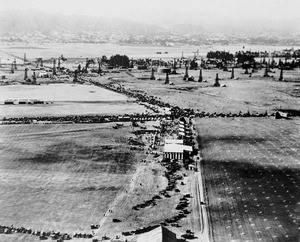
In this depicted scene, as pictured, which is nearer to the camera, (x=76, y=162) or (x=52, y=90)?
(x=76, y=162)

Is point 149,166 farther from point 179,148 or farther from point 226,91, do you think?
point 226,91

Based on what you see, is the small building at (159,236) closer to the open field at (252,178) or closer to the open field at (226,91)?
the open field at (252,178)

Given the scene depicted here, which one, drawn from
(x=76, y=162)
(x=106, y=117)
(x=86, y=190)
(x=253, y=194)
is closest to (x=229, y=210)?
(x=253, y=194)

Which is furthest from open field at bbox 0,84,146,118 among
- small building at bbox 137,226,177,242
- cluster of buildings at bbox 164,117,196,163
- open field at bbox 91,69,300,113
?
small building at bbox 137,226,177,242

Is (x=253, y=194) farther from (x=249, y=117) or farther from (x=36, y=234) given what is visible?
(x=249, y=117)

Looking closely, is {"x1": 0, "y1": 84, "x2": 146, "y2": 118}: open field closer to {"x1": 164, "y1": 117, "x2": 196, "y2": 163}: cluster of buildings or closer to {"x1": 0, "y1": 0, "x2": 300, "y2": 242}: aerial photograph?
{"x1": 0, "y1": 0, "x2": 300, "y2": 242}: aerial photograph

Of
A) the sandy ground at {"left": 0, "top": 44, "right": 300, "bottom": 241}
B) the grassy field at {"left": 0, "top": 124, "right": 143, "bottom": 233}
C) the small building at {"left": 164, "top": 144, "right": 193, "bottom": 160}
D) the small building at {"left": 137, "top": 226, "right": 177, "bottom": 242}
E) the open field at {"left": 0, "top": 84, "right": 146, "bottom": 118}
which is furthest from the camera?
the open field at {"left": 0, "top": 84, "right": 146, "bottom": 118}

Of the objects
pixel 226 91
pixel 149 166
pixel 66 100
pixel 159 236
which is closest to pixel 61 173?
pixel 149 166
